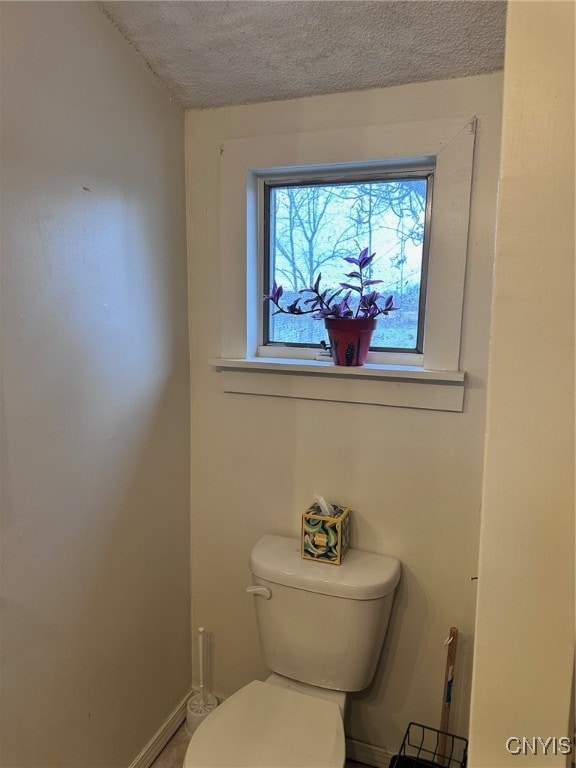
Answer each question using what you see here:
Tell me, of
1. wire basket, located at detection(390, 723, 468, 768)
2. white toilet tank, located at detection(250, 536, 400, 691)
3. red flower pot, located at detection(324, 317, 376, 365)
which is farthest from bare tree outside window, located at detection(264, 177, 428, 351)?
wire basket, located at detection(390, 723, 468, 768)

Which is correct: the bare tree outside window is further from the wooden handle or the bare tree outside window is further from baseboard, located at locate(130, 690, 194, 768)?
baseboard, located at locate(130, 690, 194, 768)

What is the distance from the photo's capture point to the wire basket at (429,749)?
1.33 meters

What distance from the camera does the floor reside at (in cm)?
152

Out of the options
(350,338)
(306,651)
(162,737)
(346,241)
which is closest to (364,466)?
(350,338)

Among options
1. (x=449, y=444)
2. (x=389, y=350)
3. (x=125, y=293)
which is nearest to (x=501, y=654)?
(x=449, y=444)

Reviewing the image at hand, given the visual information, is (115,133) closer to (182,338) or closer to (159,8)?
(159,8)

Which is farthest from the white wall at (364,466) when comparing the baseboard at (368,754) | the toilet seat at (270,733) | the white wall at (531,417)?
the white wall at (531,417)

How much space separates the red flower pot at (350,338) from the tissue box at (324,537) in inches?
17.3

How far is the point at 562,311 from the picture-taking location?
56 centimetres

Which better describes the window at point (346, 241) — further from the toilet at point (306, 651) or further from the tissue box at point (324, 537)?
the toilet at point (306, 651)

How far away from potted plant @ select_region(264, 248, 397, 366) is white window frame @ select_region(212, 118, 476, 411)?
0.06 meters

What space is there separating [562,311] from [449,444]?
83 cm

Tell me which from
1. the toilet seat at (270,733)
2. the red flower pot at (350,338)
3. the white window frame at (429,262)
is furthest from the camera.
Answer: the red flower pot at (350,338)

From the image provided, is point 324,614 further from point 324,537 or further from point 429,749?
point 429,749
